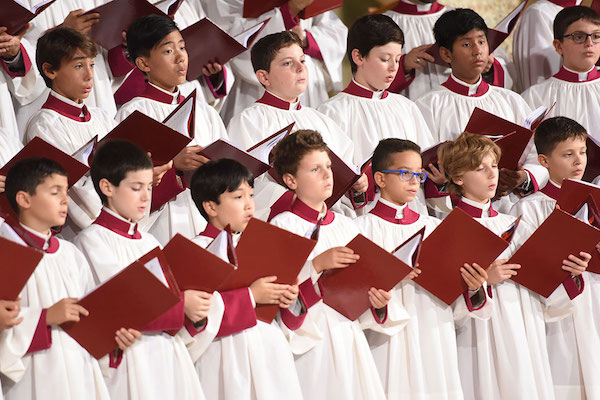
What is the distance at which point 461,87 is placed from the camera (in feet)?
20.0

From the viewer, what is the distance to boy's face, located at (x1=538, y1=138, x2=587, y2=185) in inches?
205

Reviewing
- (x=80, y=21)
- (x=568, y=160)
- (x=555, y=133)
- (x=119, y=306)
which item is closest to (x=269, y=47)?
(x=80, y=21)

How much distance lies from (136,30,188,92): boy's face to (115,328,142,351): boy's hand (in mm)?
1864

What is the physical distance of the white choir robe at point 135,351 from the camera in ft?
12.0

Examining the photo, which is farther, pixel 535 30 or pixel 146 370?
pixel 535 30

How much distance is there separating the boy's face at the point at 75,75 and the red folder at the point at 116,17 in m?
0.52

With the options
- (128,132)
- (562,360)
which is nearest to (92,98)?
(128,132)

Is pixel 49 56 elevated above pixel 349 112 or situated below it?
above

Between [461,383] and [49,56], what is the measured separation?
2.54 meters

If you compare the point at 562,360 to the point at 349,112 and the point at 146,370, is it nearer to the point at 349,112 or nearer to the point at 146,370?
the point at 349,112

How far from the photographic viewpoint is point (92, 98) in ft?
17.6

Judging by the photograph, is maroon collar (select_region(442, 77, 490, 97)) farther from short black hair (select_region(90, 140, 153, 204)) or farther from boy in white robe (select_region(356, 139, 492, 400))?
short black hair (select_region(90, 140, 153, 204))

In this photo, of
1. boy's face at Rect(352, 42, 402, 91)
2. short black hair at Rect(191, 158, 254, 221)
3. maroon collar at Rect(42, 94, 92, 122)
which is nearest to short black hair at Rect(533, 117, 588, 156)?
boy's face at Rect(352, 42, 402, 91)

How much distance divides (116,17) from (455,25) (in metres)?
2.15
